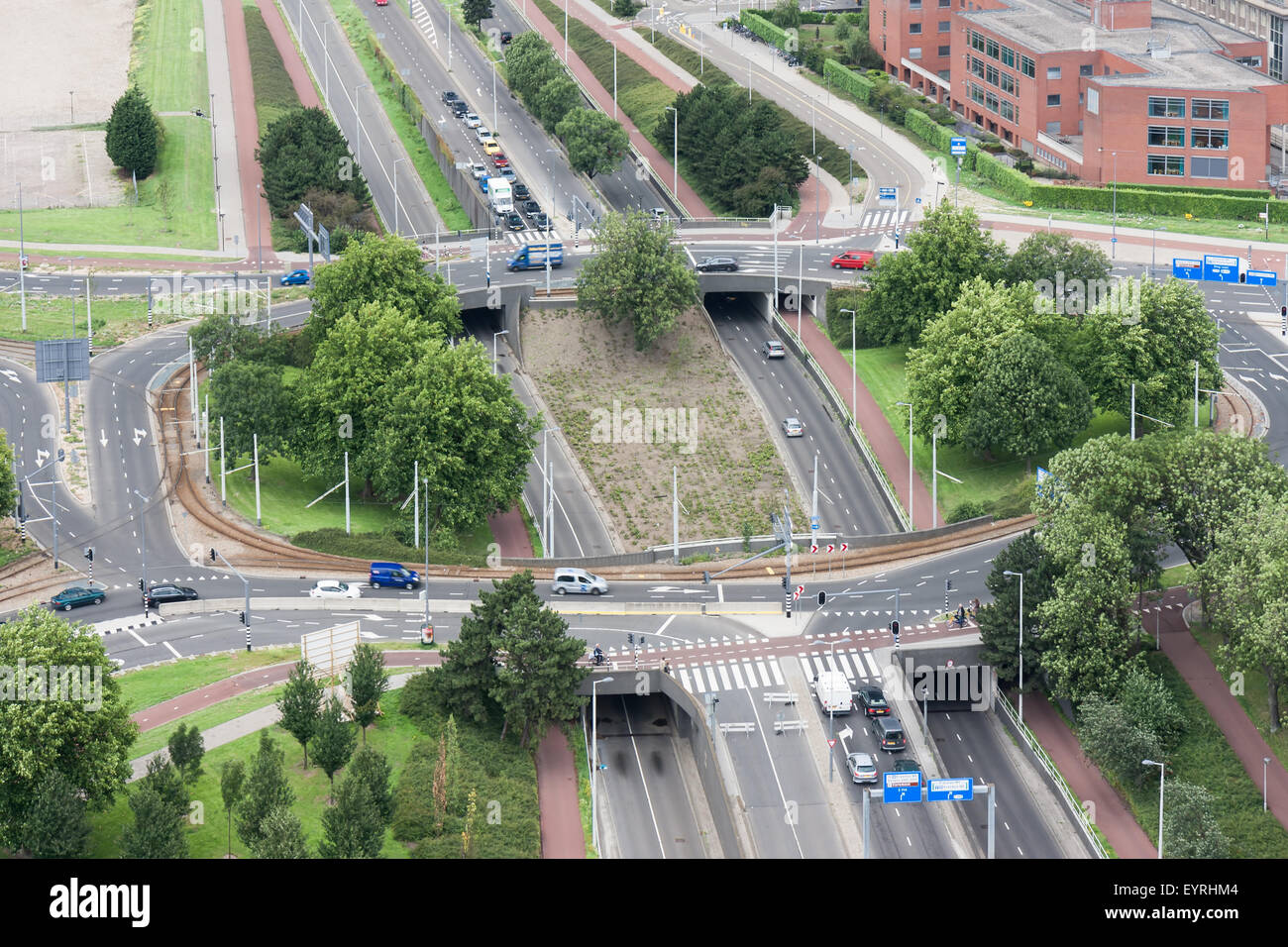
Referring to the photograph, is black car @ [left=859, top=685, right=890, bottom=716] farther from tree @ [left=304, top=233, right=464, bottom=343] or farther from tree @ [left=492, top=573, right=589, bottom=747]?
tree @ [left=304, top=233, right=464, bottom=343]

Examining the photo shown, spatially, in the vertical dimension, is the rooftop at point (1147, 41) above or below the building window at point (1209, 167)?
above

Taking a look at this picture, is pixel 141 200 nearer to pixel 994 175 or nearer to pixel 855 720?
pixel 994 175

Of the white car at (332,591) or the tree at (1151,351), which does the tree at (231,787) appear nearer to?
the white car at (332,591)

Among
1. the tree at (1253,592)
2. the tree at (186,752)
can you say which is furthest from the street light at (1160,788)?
the tree at (186,752)

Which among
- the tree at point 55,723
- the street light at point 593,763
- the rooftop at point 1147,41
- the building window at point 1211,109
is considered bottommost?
the street light at point 593,763

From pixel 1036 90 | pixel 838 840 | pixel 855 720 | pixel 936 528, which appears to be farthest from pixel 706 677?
pixel 1036 90

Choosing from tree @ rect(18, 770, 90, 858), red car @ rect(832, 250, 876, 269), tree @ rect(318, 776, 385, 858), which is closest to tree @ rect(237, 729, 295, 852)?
tree @ rect(318, 776, 385, 858)
